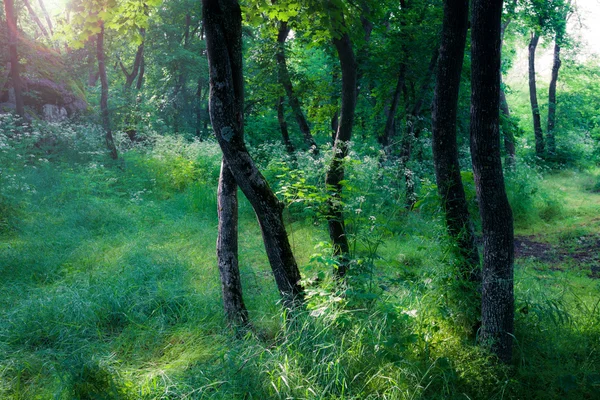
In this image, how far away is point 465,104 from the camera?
1149 centimetres

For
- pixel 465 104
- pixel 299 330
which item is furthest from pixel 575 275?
pixel 465 104

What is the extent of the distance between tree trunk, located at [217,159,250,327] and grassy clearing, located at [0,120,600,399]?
0.23 meters

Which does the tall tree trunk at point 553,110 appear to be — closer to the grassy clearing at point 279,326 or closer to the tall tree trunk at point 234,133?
the grassy clearing at point 279,326

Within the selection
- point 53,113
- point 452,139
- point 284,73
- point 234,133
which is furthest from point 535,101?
point 53,113

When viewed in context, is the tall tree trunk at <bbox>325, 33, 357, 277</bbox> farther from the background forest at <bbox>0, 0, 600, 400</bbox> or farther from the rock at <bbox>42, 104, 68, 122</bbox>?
the rock at <bbox>42, 104, 68, 122</bbox>

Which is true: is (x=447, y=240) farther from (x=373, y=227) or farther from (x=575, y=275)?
(x=575, y=275)

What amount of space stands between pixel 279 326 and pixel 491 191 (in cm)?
227

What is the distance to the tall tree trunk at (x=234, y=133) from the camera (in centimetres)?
402

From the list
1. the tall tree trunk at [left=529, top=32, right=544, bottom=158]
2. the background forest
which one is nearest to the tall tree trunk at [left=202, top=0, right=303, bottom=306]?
the background forest

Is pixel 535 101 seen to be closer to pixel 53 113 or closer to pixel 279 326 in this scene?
pixel 279 326

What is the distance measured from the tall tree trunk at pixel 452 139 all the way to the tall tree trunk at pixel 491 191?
487mm

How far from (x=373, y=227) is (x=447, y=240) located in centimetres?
68

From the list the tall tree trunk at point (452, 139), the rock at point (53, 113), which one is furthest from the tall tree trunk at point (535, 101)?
the rock at point (53, 113)

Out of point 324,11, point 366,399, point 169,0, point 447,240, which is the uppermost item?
point 169,0
